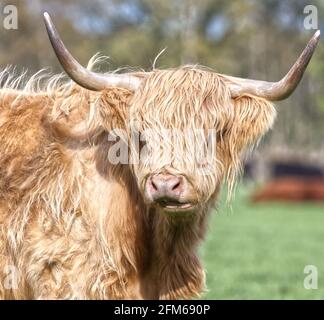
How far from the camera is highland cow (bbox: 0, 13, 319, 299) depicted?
17.8 ft

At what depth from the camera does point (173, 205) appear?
201 inches

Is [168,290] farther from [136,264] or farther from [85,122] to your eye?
[85,122]

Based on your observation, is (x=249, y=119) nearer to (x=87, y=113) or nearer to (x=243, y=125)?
(x=243, y=125)

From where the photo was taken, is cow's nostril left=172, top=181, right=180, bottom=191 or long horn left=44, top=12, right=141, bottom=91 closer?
cow's nostril left=172, top=181, right=180, bottom=191

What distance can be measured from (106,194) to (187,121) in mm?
807

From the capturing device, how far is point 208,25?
45.0 meters

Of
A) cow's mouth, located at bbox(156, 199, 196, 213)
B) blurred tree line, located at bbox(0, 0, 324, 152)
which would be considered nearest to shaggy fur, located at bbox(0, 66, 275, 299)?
cow's mouth, located at bbox(156, 199, 196, 213)

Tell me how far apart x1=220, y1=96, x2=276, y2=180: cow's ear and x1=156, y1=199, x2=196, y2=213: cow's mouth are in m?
0.59

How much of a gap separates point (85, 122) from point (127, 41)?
36536 mm

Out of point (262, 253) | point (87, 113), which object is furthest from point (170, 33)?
point (87, 113)

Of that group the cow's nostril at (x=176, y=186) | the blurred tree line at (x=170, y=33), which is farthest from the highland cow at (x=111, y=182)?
the blurred tree line at (x=170, y=33)

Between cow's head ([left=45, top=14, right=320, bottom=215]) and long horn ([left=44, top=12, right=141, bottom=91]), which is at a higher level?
long horn ([left=44, top=12, right=141, bottom=91])

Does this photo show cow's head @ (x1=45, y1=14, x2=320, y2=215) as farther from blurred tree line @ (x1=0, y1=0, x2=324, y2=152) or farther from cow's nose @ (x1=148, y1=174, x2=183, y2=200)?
blurred tree line @ (x1=0, y1=0, x2=324, y2=152)
